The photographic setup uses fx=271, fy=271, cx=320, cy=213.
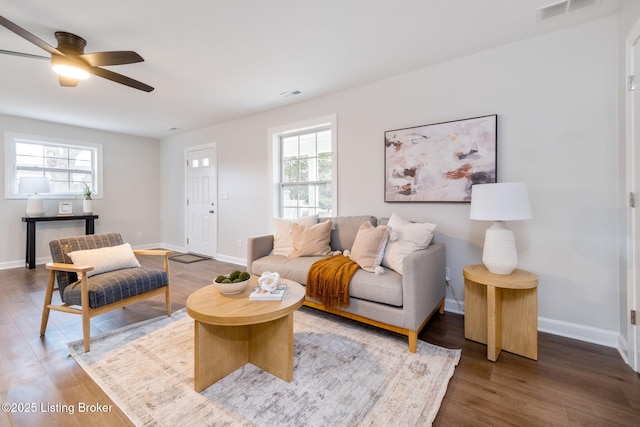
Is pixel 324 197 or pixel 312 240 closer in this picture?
pixel 312 240

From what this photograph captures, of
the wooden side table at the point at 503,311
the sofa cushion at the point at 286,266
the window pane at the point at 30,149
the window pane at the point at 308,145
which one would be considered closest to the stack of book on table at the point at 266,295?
the sofa cushion at the point at 286,266

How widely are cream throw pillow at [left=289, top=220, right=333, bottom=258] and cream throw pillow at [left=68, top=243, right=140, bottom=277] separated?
1520 millimetres

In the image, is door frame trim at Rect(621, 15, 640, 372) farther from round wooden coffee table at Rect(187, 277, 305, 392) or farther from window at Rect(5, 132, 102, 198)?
window at Rect(5, 132, 102, 198)

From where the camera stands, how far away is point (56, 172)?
4.87 metres

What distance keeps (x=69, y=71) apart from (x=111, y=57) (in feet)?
2.06

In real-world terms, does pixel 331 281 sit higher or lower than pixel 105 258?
lower

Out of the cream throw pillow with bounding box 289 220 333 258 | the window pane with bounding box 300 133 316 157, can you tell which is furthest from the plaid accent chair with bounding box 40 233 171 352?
the window pane with bounding box 300 133 316 157

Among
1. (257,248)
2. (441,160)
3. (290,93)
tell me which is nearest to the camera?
(441,160)

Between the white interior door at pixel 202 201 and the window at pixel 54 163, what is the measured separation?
1.73m

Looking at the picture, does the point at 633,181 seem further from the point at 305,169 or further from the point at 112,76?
the point at 112,76

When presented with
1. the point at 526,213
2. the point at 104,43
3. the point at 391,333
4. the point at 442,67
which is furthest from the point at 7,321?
the point at 442,67

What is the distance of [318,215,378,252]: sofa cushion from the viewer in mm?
2930

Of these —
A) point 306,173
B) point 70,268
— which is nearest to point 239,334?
point 70,268

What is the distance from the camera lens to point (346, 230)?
2.98 metres
